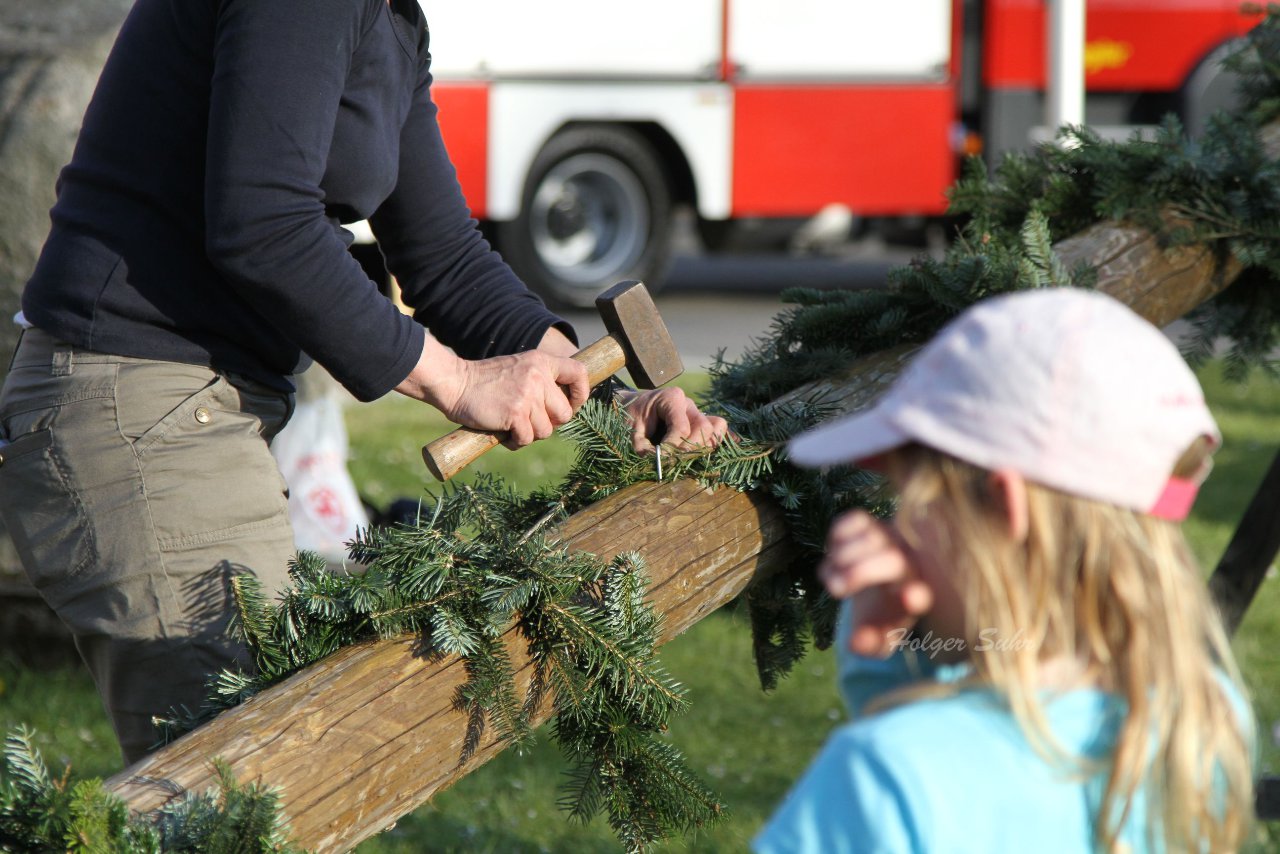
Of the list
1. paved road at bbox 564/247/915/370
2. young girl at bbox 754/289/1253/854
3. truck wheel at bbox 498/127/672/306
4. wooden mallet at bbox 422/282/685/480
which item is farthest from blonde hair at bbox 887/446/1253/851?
truck wheel at bbox 498/127/672/306

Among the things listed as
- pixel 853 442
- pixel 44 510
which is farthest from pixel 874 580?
pixel 44 510

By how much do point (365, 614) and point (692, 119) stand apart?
798 centimetres

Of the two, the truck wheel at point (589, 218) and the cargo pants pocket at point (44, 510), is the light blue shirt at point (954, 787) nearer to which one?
the cargo pants pocket at point (44, 510)

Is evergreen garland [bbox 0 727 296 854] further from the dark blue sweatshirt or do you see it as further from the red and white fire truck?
the red and white fire truck

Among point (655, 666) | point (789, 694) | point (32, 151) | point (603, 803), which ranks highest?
point (32, 151)

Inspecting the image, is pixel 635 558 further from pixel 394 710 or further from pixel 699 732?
pixel 699 732

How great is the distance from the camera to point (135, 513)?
5.97 ft

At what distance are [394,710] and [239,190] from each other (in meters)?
0.66

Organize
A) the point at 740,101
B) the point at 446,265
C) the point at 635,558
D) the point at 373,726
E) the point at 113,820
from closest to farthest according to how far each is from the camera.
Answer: the point at 113,820 → the point at 373,726 → the point at 635,558 → the point at 446,265 → the point at 740,101

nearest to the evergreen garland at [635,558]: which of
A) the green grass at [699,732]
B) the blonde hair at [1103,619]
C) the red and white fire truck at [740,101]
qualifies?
the green grass at [699,732]

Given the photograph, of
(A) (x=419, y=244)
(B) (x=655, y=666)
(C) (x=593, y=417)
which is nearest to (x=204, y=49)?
(A) (x=419, y=244)

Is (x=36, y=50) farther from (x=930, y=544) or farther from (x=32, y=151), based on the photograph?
(x=930, y=544)

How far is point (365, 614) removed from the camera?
166 cm

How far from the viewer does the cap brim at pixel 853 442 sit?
1.11 metres
